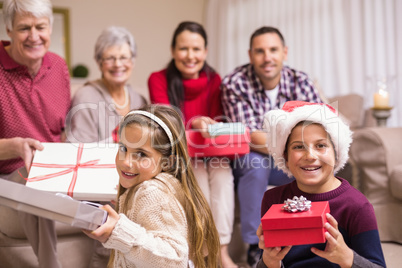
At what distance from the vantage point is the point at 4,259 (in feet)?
6.84

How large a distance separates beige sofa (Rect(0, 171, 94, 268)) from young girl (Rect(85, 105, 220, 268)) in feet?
2.58

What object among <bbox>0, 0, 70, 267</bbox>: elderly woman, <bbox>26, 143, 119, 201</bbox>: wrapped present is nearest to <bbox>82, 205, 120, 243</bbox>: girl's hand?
<bbox>26, 143, 119, 201</bbox>: wrapped present

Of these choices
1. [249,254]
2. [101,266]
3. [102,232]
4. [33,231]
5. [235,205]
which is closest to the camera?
[102,232]

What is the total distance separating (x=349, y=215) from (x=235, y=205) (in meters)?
1.24

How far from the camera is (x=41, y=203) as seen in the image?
859 millimetres

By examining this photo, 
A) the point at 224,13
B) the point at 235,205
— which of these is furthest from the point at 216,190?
the point at 224,13

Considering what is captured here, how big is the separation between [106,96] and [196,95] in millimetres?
537

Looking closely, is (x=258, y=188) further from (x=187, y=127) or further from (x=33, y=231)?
(x=33, y=231)

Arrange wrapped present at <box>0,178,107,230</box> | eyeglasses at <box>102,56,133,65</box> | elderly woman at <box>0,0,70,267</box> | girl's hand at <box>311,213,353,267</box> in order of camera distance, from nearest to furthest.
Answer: wrapped present at <box>0,178,107,230</box>
girl's hand at <box>311,213,353,267</box>
elderly woman at <box>0,0,70,267</box>
eyeglasses at <box>102,56,133,65</box>

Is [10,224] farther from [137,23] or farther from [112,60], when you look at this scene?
[137,23]

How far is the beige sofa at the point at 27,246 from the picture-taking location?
2.04 meters

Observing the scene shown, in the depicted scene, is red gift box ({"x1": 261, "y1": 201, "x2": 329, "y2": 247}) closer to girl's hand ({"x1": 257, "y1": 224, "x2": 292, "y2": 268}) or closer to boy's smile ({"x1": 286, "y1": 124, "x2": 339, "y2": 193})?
girl's hand ({"x1": 257, "y1": 224, "x2": 292, "y2": 268})

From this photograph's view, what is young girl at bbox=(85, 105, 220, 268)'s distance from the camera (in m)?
1.19

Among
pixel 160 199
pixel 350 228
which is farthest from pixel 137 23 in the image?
pixel 350 228
